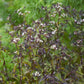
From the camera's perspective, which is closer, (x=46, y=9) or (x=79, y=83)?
(x=79, y=83)

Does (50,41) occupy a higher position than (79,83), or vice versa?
(50,41)

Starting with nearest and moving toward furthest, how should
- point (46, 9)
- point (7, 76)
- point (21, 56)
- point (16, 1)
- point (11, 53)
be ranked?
point (21, 56)
point (7, 76)
point (11, 53)
point (46, 9)
point (16, 1)

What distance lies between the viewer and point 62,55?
87.4 inches

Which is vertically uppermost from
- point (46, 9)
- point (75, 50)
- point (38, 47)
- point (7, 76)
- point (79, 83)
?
point (46, 9)

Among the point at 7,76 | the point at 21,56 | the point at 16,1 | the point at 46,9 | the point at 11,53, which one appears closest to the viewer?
the point at 21,56

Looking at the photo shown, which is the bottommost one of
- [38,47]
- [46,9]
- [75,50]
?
[75,50]

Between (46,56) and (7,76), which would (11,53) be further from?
(46,56)

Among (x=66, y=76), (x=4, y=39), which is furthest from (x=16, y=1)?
(x=66, y=76)

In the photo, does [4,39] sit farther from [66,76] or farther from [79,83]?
Result: [79,83]

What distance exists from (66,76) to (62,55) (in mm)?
343

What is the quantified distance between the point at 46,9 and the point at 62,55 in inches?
37.0

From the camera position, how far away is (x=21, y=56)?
204cm

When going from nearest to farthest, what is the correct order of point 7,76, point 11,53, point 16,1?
1. point 7,76
2. point 11,53
3. point 16,1

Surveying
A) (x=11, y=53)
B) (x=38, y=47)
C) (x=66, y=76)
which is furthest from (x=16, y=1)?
(x=66, y=76)
